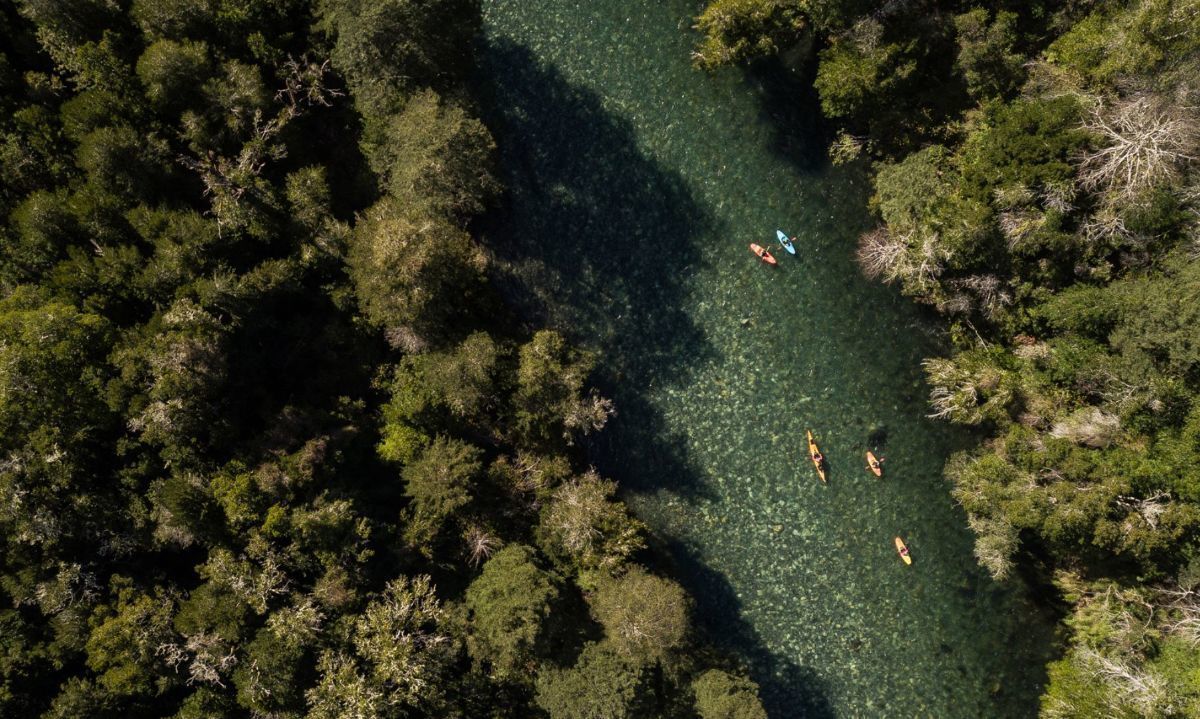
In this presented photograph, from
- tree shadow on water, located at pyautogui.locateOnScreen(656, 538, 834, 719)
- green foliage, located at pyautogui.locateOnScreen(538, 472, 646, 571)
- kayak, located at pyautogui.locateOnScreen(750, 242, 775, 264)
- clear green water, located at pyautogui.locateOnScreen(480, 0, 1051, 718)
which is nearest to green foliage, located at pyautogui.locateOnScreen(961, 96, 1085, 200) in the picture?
clear green water, located at pyautogui.locateOnScreen(480, 0, 1051, 718)

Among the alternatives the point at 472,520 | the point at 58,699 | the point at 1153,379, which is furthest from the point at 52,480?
the point at 1153,379

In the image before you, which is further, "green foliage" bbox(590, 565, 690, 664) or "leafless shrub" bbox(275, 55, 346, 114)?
"leafless shrub" bbox(275, 55, 346, 114)

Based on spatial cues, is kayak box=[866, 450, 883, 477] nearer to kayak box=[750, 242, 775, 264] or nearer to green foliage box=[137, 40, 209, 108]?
kayak box=[750, 242, 775, 264]

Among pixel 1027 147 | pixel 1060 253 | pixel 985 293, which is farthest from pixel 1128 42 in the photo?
pixel 985 293

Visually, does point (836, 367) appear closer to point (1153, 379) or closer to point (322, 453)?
point (1153, 379)

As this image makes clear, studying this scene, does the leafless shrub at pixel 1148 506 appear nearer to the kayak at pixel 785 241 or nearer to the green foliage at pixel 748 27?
the kayak at pixel 785 241
